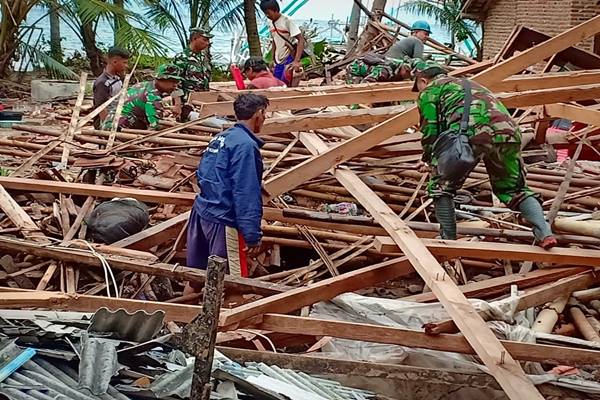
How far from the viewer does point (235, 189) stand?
4.48 meters

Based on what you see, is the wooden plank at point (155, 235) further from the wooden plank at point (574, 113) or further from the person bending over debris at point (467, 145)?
the wooden plank at point (574, 113)

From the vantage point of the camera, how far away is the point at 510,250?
4.31 meters

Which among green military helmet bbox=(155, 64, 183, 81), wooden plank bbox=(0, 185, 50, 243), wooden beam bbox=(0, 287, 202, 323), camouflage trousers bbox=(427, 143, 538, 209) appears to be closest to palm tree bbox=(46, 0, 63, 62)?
green military helmet bbox=(155, 64, 183, 81)

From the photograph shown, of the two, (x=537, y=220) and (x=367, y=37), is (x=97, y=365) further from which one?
(x=367, y=37)

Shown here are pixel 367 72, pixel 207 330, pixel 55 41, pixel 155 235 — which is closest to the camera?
pixel 207 330

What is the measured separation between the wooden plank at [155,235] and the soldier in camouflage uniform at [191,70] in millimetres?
2958

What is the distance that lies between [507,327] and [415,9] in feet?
64.2

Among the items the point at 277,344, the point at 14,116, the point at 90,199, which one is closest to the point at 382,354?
the point at 277,344

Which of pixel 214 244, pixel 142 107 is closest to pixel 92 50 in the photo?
pixel 142 107

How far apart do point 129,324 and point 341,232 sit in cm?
277

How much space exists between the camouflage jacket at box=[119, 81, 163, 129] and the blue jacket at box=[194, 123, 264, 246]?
3157 mm

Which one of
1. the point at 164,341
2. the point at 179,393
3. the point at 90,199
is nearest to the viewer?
the point at 179,393

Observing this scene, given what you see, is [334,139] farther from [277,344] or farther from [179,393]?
[179,393]

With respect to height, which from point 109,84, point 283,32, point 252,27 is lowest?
point 109,84
